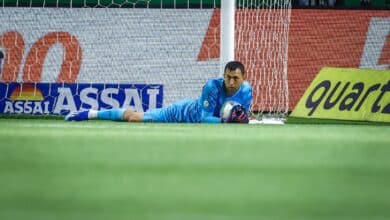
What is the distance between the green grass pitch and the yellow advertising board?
18.2 feet

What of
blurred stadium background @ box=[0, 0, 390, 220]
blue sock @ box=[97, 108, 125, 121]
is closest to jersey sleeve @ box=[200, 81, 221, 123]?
blue sock @ box=[97, 108, 125, 121]

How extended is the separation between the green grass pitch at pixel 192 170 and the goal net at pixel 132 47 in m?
8.01

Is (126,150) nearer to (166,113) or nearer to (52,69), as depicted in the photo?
(166,113)

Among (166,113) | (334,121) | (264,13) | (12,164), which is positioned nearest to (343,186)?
(12,164)

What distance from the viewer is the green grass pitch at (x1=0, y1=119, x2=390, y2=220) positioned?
192 centimetres

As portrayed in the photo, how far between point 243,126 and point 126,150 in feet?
0.98

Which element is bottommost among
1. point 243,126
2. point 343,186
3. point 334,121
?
point 334,121

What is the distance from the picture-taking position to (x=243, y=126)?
195cm

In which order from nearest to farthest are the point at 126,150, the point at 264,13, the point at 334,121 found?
the point at 126,150 < the point at 334,121 < the point at 264,13

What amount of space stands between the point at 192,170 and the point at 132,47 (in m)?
8.73

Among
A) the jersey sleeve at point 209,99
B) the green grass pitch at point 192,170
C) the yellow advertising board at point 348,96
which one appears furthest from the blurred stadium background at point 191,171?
the yellow advertising board at point 348,96

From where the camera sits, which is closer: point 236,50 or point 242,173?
point 242,173

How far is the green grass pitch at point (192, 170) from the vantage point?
1.92 meters

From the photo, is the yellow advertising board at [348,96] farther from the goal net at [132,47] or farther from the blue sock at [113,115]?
the goal net at [132,47]
